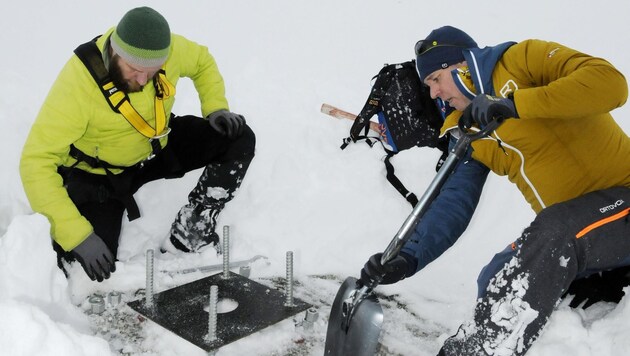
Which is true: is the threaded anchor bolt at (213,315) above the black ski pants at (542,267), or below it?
below

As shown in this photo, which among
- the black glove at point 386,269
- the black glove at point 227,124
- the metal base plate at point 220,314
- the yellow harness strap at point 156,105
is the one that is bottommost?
the metal base plate at point 220,314

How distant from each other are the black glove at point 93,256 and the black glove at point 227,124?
3.33 ft

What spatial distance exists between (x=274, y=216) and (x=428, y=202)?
5.83 feet

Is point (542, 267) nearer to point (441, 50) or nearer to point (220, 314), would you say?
point (441, 50)

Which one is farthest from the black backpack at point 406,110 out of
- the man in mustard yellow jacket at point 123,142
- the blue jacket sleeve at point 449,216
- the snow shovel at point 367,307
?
the snow shovel at point 367,307

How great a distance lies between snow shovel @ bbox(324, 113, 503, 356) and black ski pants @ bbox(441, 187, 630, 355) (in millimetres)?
349

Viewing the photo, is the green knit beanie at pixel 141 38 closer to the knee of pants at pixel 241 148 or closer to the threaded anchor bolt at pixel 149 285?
the knee of pants at pixel 241 148

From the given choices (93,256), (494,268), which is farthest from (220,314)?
(494,268)

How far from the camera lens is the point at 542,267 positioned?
1995mm

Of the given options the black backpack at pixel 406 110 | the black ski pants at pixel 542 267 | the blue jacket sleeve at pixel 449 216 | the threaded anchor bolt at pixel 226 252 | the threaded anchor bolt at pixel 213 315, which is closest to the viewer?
the black ski pants at pixel 542 267

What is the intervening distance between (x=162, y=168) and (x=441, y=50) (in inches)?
72.9

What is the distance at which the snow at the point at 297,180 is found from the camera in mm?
2496

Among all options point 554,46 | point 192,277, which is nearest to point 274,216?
point 192,277

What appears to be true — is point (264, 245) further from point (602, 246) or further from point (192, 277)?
point (602, 246)
